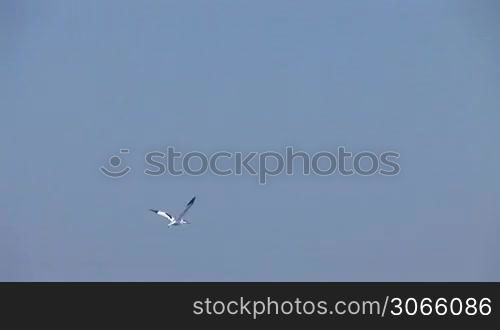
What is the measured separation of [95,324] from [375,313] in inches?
147

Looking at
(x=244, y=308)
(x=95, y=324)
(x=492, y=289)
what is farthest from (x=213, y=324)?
(x=492, y=289)

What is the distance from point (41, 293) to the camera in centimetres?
1753

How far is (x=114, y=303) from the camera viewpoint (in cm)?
1734

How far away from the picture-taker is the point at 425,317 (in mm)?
16406

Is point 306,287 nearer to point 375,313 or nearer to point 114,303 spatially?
point 375,313

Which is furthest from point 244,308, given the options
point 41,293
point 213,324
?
point 41,293

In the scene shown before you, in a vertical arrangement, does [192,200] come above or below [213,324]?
above

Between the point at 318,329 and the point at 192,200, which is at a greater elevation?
the point at 192,200

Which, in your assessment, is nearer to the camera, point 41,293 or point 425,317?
point 425,317

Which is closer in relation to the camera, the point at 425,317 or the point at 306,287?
the point at 425,317

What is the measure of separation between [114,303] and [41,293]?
3.47ft

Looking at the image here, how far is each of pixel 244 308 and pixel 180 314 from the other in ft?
2.88

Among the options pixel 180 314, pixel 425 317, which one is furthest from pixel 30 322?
pixel 425 317

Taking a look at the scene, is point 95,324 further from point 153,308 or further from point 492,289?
point 492,289
